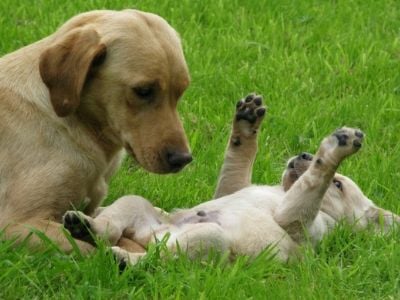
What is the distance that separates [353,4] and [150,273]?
5649mm

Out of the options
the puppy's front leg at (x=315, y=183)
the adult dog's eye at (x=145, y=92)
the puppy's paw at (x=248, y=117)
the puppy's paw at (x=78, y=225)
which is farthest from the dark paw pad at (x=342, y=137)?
the puppy's paw at (x=78, y=225)

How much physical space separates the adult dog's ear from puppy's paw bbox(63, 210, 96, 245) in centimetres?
69

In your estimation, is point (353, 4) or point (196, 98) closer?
point (196, 98)

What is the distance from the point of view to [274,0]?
10.1 m

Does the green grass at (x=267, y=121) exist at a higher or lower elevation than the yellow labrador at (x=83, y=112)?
lower


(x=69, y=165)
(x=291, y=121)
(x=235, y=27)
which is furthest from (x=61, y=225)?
(x=235, y=27)

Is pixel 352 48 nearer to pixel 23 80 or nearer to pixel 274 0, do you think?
pixel 274 0

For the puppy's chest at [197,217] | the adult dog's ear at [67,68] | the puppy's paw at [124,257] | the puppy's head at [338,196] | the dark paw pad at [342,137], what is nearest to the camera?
the puppy's paw at [124,257]

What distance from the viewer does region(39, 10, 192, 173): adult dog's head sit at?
5746mm

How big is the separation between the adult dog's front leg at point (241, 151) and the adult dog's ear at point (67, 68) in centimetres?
112

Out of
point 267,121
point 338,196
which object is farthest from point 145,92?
point 267,121

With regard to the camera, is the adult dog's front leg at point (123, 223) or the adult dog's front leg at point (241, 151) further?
the adult dog's front leg at point (241, 151)

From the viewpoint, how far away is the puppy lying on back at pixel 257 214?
5.57 m

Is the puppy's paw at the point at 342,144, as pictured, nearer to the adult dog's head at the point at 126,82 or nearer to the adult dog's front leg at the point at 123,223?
the adult dog's head at the point at 126,82
